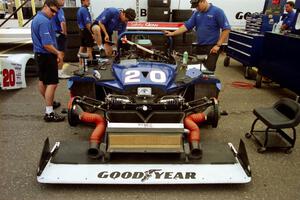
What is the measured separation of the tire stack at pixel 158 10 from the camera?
8.73m

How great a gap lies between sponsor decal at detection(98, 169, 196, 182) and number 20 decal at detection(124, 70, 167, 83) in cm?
99

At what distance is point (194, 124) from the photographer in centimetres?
313

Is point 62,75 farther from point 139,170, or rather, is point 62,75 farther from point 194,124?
point 139,170

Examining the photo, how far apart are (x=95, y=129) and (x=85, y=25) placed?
430 centimetres

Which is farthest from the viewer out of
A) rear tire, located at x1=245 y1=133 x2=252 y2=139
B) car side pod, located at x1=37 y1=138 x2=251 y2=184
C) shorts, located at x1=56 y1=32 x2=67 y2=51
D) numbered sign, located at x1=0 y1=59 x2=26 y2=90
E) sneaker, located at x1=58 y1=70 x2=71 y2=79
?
sneaker, located at x1=58 y1=70 x2=71 y2=79

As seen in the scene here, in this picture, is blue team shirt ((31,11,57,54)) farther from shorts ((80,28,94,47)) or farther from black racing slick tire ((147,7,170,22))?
black racing slick tire ((147,7,170,22))

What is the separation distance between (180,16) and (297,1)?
382cm

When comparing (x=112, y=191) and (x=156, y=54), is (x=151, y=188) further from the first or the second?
(x=156, y=54)

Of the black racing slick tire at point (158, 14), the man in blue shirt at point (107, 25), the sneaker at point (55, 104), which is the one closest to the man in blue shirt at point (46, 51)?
the sneaker at point (55, 104)

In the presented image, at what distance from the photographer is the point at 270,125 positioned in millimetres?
3371

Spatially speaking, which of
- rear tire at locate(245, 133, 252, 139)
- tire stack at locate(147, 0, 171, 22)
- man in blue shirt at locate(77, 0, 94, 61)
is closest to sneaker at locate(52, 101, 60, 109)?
man in blue shirt at locate(77, 0, 94, 61)

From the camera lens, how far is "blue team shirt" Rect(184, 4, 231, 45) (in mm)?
4820

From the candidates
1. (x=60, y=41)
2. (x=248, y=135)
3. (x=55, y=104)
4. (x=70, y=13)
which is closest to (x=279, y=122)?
(x=248, y=135)

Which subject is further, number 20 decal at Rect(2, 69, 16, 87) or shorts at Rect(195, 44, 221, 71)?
number 20 decal at Rect(2, 69, 16, 87)
